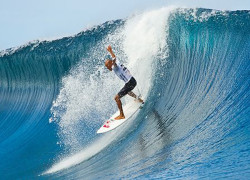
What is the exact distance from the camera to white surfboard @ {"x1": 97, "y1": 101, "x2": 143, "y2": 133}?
30.6 feet

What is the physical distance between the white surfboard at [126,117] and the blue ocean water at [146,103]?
262mm

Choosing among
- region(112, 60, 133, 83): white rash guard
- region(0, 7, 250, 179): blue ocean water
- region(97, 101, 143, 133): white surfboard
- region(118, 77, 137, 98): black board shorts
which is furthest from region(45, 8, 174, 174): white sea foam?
region(112, 60, 133, 83): white rash guard

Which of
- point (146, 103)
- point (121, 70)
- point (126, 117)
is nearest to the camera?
point (121, 70)

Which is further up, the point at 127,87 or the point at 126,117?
the point at 127,87

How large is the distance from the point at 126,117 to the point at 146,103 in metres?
0.97

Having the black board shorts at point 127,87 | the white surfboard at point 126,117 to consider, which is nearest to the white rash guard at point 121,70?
the black board shorts at point 127,87

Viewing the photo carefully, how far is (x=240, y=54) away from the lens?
34.6 feet

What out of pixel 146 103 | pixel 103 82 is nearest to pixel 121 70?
pixel 146 103

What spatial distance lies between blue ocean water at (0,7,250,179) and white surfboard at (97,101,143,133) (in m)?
0.26

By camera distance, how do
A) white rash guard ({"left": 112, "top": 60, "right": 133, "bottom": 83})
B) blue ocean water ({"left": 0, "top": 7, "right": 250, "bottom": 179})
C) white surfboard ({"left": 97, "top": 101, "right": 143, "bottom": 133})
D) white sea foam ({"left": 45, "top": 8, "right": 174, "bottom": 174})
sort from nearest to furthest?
blue ocean water ({"left": 0, "top": 7, "right": 250, "bottom": 179})
white rash guard ({"left": 112, "top": 60, "right": 133, "bottom": 83})
white surfboard ({"left": 97, "top": 101, "right": 143, "bottom": 133})
white sea foam ({"left": 45, "top": 8, "right": 174, "bottom": 174})

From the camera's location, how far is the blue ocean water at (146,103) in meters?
7.00

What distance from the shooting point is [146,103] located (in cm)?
1020

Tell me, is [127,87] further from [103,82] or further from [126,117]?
[103,82]

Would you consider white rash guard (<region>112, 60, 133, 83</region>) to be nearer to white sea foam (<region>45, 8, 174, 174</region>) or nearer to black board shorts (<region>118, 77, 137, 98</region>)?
black board shorts (<region>118, 77, 137, 98</region>)
